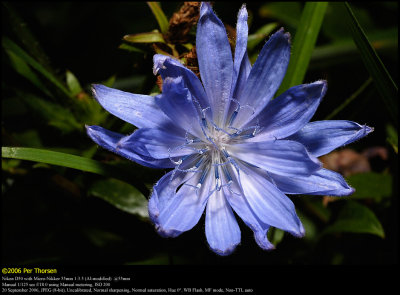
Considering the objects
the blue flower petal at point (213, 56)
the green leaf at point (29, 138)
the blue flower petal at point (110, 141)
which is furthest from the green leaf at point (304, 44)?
the green leaf at point (29, 138)

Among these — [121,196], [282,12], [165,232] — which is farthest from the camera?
[282,12]

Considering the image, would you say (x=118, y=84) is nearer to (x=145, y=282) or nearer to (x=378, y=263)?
(x=145, y=282)

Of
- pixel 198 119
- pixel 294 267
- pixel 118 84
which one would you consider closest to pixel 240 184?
pixel 198 119

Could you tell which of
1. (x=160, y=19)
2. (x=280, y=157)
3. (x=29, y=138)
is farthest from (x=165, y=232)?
(x=29, y=138)

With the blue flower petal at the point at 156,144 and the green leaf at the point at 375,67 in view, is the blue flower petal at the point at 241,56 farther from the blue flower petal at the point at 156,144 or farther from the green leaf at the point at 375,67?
the green leaf at the point at 375,67

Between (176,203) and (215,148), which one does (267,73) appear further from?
(176,203)
